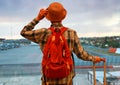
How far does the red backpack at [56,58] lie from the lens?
2.59 m

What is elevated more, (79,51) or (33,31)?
(33,31)

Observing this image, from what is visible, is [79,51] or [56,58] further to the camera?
[79,51]

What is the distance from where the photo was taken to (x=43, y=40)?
2.73 meters

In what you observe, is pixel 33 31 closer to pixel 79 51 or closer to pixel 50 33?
pixel 50 33

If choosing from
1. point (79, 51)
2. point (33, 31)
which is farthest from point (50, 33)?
point (79, 51)

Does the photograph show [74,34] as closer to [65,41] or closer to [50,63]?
[65,41]

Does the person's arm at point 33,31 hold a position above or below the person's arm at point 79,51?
above

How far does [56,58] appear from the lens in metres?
2.58

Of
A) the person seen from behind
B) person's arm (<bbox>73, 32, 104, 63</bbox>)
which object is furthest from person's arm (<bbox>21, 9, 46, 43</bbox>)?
person's arm (<bbox>73, 32, 104, 63</bbox>)

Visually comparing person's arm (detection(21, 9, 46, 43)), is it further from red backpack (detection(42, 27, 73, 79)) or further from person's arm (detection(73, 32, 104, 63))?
person's arm (detection(73, 32, 104, 63))

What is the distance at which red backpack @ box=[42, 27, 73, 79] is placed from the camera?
8.48 ft

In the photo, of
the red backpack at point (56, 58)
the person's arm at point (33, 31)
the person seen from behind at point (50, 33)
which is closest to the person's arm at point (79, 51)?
the person seen from behind at point (50, 33)

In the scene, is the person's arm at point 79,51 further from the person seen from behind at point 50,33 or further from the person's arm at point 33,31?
the person's arm at point 33,31

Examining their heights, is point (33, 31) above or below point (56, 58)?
above
